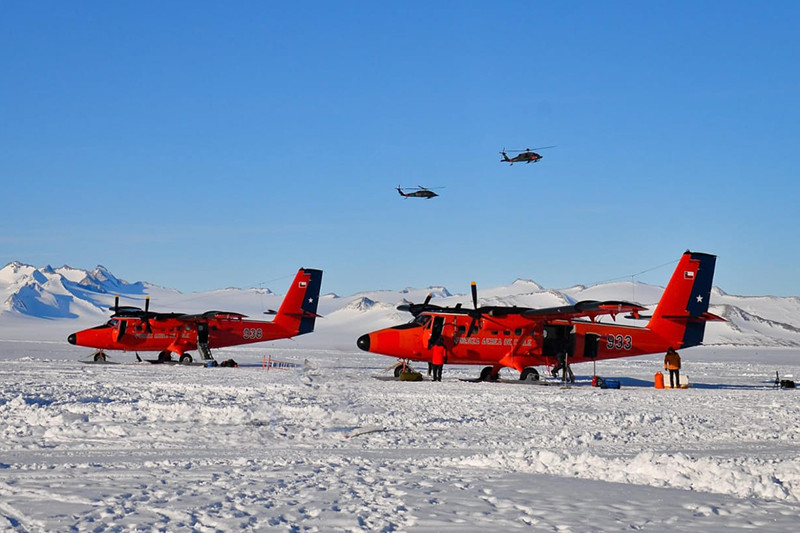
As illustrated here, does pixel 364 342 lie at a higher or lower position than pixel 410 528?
higher

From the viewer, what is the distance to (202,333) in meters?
38.9

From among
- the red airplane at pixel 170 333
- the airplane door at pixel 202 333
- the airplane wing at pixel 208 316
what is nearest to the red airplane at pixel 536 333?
the airplane wing at pixel 208 316

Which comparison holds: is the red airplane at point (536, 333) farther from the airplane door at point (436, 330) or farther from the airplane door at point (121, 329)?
the airplane door at point (121, 329)

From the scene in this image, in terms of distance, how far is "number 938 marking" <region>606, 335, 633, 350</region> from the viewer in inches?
A: 1129

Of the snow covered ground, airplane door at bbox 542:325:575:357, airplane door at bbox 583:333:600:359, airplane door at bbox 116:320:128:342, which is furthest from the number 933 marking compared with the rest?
the snow covered ground

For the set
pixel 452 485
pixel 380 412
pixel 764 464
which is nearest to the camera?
pixel 452 485

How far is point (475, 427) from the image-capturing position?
1455cm

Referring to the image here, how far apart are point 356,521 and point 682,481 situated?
164 inches

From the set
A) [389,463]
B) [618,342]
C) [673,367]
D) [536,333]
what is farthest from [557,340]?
[389,463]

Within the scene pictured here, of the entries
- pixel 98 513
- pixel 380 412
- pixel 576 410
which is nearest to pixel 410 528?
pixel 98 513

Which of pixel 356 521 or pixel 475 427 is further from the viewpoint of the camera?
pixel 475 427

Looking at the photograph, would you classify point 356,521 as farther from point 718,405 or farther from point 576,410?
point 718,405

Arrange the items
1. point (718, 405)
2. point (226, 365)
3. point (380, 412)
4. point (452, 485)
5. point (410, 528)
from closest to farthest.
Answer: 1. point (410, 528)
2. point (452, 485)
3. point (380, 412)
4. point (718, 405)
5. point (226, 365)

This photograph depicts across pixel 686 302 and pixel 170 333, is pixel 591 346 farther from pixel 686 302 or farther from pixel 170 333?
pixel 170 333
